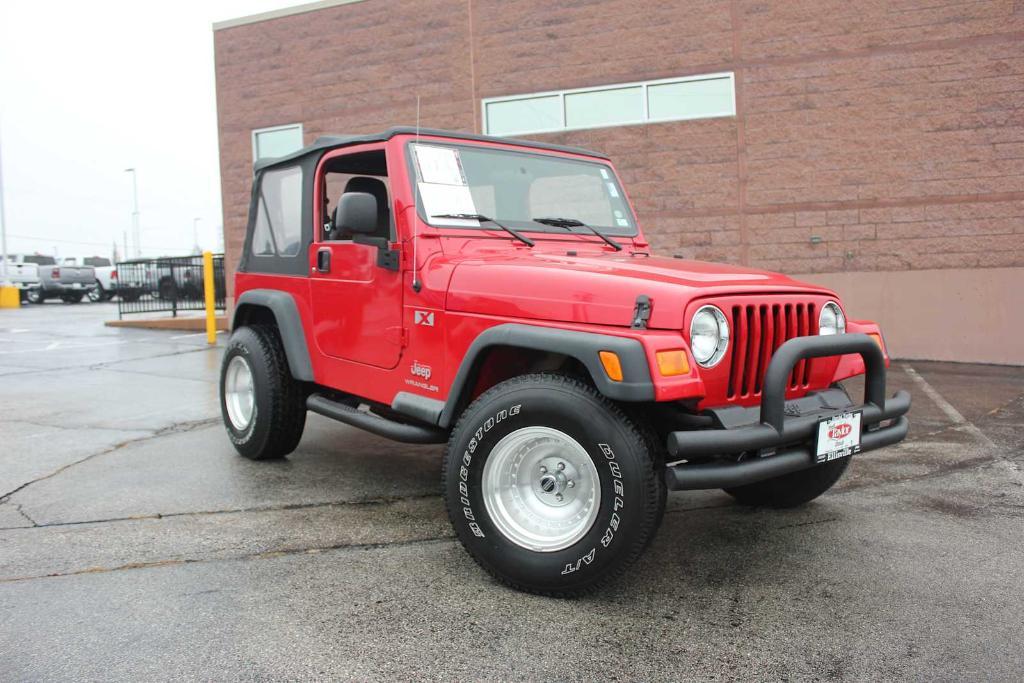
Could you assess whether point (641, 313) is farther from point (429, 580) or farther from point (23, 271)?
point (23, 271)

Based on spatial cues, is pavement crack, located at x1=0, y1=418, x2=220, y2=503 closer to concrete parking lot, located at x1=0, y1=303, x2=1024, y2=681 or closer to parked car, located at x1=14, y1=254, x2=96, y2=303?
concrete parking lot, located at x1=0, y1=303, x2=1024, y2=681

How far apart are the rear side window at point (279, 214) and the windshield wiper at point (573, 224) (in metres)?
1.55

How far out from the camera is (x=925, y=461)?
17.2ft

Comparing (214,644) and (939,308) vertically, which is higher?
(939,308)

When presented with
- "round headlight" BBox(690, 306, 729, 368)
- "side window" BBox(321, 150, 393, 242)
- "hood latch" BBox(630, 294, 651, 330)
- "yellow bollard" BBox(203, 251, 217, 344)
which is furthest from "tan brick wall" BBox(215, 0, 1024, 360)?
"hood latch" BBox(630, 294, 651, 330)

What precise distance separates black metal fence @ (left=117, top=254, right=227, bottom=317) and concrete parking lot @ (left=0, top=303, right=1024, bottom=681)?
472 inches

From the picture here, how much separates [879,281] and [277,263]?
8.21 metres

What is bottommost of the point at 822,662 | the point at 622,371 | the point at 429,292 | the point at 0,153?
the point at 822,662

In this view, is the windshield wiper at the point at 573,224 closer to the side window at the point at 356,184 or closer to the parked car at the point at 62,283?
the side window at the point at 356,184

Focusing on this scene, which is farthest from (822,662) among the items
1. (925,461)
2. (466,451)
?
(925,461)

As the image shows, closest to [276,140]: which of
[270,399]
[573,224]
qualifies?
[270,399]

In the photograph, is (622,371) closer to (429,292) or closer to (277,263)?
(429,292)

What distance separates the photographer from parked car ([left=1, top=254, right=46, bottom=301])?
28891 millimetres

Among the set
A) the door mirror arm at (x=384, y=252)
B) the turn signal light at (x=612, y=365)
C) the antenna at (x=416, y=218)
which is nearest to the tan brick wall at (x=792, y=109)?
the antenna at (x=416, y=218)
